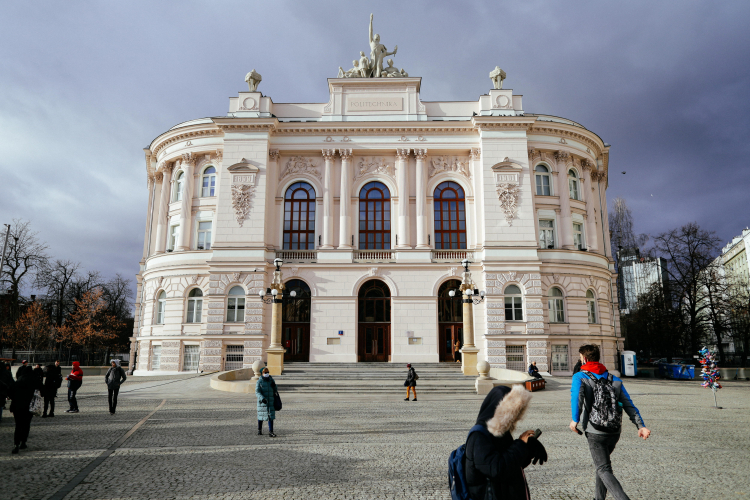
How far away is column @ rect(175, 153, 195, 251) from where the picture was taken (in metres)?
36.6

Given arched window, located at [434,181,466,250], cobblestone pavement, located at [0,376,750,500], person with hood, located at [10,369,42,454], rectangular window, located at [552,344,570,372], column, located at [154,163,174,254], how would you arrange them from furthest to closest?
1. column, located at [154,163,174,254]
2. arched window, located at [434,181,466,250]
3. rectangular window, located at [552,344,570,372]
4. person with hood, located at [10,369,42,454]
5. cobblestone pavement, located at [0,376,750,500]

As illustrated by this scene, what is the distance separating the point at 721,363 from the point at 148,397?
2139 inches

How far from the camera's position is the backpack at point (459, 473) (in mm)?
3771

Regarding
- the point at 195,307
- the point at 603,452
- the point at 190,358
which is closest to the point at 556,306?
the point at 195,307

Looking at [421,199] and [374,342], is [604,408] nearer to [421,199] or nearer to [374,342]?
[374,342]

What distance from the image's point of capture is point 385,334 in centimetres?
3403

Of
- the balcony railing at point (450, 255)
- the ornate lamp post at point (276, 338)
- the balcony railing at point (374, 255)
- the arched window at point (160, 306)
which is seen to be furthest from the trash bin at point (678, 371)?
the arched window at point (160, 306)

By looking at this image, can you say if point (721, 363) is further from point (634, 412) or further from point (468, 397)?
point (634, 412)

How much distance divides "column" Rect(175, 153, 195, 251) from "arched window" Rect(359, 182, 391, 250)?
1257 centimetres

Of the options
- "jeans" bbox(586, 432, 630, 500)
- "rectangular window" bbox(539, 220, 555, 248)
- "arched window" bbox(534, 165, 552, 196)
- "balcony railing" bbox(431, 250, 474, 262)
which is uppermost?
"arched window" bbox(534, 165, 552, 196)

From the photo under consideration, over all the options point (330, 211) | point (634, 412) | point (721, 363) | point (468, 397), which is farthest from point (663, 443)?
point (721, 363)

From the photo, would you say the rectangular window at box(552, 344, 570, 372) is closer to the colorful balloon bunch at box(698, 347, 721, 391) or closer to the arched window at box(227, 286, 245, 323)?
the colorful balloon bunch at box(698, 347, 721, 391)

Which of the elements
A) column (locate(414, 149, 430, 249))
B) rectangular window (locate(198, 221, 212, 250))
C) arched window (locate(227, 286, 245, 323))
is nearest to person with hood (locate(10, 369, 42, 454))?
arched window (locate(227, 286, 245, 323))

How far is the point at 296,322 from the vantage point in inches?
1348
